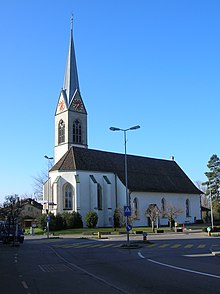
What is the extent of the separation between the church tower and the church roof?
18.0 ft

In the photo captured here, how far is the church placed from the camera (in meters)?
62.3

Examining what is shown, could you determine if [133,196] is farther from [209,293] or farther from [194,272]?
[209,293]

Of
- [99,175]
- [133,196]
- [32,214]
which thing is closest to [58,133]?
[99,175]

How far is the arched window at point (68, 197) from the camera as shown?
61.8 meters

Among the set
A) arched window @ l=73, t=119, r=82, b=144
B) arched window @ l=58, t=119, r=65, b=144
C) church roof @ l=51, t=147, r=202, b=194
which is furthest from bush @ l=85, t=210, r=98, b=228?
arched window @ l=58, t=119, r=65, b=144

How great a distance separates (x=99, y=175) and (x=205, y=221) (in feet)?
94.1

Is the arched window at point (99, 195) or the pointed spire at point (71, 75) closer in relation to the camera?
the arched window at point (99, 195)

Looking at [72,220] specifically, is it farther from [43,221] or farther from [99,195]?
[99,195]

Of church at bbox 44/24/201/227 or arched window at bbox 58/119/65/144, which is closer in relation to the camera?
church at bbox 44/24/201/227

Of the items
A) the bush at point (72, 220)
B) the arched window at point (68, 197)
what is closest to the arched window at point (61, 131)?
the arched window at point (68, 197)

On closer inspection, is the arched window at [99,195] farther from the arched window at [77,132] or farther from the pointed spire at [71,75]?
the pointed spire at [71,75]

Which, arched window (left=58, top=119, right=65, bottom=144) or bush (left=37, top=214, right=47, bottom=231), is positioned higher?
arched window (left=58, top=119, right=65, bottom=144)

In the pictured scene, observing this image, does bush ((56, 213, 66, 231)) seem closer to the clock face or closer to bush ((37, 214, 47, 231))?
bush ((37, 214, 47, 231))

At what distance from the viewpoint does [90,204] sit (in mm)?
63000
